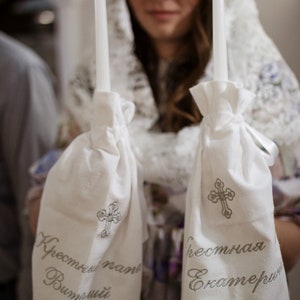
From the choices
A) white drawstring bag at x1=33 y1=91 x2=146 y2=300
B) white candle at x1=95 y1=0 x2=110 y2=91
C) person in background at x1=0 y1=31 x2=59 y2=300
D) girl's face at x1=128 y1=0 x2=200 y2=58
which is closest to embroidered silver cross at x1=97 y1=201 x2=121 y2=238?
white drawstring bag at x1=33 y1=91 x2=146 y2=300

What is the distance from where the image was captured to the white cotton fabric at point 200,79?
46 centimetres

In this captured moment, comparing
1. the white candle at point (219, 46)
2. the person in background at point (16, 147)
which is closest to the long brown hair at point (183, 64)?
the white candle at point (219, 46)

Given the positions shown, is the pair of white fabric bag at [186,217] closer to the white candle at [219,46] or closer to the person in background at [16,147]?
the white candle at [219,46]

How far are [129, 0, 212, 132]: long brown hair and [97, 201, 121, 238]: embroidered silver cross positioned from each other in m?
0.18

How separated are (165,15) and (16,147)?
42 cm

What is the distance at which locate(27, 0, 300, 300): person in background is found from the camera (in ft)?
1.52

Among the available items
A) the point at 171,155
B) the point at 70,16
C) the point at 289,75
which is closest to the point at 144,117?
the point at 171,155

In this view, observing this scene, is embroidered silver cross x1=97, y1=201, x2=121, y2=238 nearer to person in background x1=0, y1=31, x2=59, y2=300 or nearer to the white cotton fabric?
the white cotton fabric

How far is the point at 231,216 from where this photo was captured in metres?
0.35

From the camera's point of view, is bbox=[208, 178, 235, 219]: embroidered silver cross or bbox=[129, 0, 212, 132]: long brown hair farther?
bbox=[129, 0, 212, 132]: long brown hair

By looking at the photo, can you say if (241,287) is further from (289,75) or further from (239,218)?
(289,75)

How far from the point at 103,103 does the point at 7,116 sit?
1.48ft

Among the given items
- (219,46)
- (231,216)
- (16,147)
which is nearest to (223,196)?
(231,216)

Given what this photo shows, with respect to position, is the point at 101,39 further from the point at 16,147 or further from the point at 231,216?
the point at 16,147
